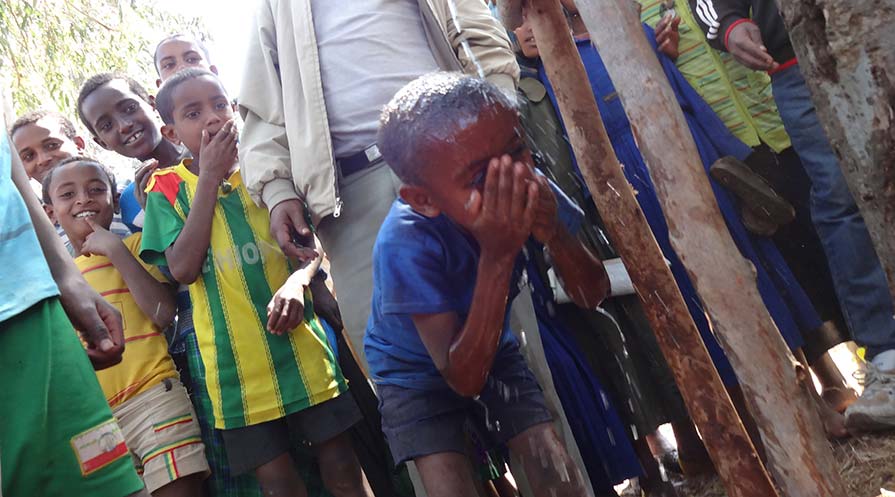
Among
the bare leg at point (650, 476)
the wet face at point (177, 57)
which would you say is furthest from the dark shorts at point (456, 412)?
the wet face at point (177, 57)

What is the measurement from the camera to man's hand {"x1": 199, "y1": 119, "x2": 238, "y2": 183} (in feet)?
10.1

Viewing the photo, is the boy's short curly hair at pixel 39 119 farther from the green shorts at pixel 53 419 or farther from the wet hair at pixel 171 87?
the green shorts at pixel 53 419

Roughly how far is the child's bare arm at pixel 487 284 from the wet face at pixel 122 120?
81.7 inches

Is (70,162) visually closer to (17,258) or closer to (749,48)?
(17,258)

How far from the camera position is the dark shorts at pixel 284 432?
2.87m

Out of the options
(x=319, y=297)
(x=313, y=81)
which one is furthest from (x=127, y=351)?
(x=313, y=81)

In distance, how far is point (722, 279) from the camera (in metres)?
1.77

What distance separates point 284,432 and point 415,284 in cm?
109

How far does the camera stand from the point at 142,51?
26.7 ft

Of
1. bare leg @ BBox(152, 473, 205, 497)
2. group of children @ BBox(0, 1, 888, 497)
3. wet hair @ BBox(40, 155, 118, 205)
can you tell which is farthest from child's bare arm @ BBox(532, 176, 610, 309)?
wet hair @ BBox(40, 155, 118, 205)

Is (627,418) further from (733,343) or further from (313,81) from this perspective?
(313,81)

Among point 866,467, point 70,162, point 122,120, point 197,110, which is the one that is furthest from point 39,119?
point 866,467

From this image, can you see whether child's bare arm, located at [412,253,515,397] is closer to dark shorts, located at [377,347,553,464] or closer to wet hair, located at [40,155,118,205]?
dark shorts, located at [377,347,553,464]

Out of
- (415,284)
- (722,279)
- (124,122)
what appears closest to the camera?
(722,279)
